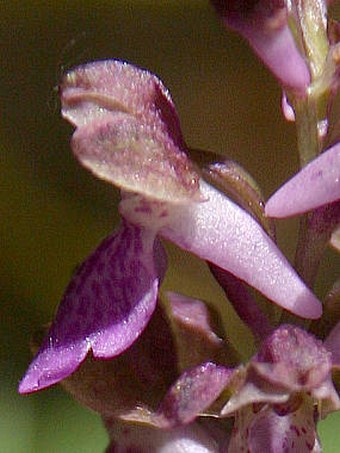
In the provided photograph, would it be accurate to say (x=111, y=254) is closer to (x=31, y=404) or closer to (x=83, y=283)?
(x=83, y=283)

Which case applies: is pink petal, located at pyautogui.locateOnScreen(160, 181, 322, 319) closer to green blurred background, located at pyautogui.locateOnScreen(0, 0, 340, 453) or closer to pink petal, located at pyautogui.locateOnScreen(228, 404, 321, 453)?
pink petal, located at pyautogui.locateOnScreen(228, 404, 321, 453)

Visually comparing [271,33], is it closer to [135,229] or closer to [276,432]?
[135,229]

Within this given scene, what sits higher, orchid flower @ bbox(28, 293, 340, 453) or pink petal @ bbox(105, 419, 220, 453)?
orchid flower @ bbox(28, 293, 340, 453)

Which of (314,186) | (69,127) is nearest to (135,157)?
(314,186)

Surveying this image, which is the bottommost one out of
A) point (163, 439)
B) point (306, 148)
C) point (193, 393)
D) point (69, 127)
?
point (69, 127)

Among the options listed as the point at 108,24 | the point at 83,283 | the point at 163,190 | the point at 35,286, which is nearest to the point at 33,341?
the point at 83,283

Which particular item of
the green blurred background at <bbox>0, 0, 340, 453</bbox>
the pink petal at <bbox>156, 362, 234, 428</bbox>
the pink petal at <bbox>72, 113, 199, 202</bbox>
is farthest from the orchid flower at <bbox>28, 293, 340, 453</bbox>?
the green blurred background at <bbox>0, 0, 340, 453</bbox>

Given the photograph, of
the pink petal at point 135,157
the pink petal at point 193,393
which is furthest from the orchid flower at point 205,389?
the pink petal at point 135,157

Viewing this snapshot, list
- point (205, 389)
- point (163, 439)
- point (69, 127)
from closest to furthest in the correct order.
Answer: point (205, 389)
point (163, 439)
point (69, 127)
